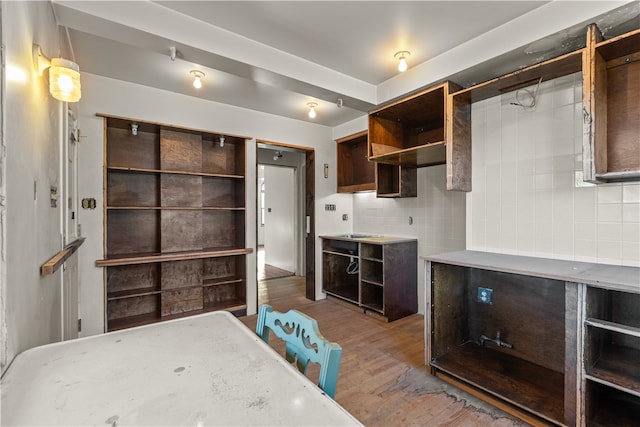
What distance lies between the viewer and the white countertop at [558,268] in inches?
56.1

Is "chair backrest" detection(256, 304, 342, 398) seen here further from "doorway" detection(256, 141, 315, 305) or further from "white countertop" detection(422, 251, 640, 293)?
"doorway" detection(256, 141, 315, 305)

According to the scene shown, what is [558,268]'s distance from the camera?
1753 mm

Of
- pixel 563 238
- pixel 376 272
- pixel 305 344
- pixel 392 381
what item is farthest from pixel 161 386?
pixel 376 272

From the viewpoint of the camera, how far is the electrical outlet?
7.56 ft

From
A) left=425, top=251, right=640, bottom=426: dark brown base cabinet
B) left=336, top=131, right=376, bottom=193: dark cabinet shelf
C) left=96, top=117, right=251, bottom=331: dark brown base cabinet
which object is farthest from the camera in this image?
left=336, top=131, right=376, bottom=193: dark cabinet shelf

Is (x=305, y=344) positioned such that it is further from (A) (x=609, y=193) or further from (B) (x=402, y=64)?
(B) (x=402, y=64)

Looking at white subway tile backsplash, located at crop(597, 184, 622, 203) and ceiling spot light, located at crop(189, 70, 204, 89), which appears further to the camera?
ceiling spot light, located at crop(189, 70, 204, 89)

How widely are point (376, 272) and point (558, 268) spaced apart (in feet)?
7.52

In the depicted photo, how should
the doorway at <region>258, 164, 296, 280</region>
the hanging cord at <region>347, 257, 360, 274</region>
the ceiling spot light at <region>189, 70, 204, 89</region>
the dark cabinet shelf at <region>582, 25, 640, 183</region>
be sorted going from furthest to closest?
the doorway at <region>258, 164, 296, 280</region>, the hanging cord at <region>347, 257, 360, 274</region>, the ceiling spot light at <region>189, 70, 204, 89</region>, the dark cabinet shelf at <region>582, 25, 640, 183</region>

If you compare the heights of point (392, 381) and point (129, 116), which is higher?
point (129, 116)

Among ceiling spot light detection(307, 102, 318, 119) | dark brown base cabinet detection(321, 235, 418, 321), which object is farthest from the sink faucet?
ceiling spot light detection(307, 102, 318, 119)

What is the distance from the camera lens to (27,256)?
3.84ft

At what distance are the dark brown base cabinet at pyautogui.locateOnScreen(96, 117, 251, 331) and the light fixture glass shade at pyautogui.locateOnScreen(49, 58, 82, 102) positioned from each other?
1.50m

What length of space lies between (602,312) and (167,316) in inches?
144
